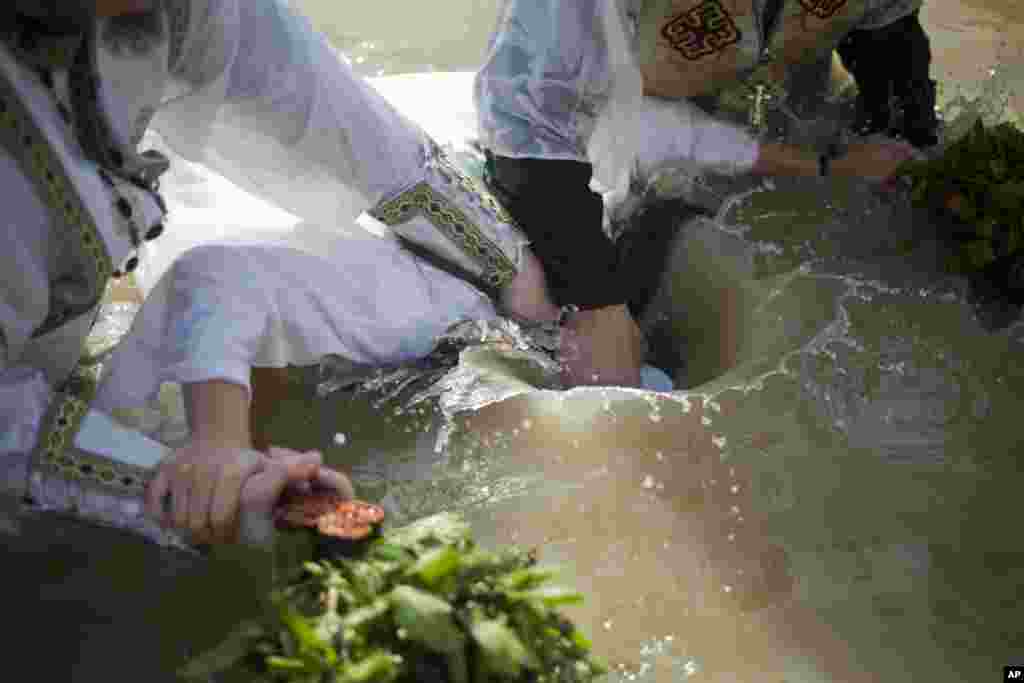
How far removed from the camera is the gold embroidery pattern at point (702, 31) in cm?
221

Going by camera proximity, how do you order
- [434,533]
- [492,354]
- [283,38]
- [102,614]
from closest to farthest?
[434,533], [102,614], [283,38], [492,354]

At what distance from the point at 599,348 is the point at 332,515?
1.05 metres

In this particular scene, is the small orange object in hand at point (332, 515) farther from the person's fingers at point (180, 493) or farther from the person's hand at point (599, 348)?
the person's hand at point (599, 348)

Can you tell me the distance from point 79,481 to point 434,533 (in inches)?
19.6

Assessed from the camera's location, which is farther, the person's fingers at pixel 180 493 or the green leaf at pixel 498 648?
the person's fingers at pixel 180 493

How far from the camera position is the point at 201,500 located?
1273 mm

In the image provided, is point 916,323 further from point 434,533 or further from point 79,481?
point 79,481

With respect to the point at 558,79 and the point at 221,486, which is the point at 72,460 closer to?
the point at 221,486

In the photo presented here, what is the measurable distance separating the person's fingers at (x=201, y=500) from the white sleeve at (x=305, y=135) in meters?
0.62

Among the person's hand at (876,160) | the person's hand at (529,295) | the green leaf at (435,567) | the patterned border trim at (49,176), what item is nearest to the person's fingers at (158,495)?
the patterned border trim at (49,176)

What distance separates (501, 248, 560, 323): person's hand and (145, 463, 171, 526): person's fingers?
2.78 feet

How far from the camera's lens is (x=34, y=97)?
4.17ft

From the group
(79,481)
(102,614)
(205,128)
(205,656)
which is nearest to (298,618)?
(205,656)

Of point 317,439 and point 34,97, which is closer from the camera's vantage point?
point 34,97
